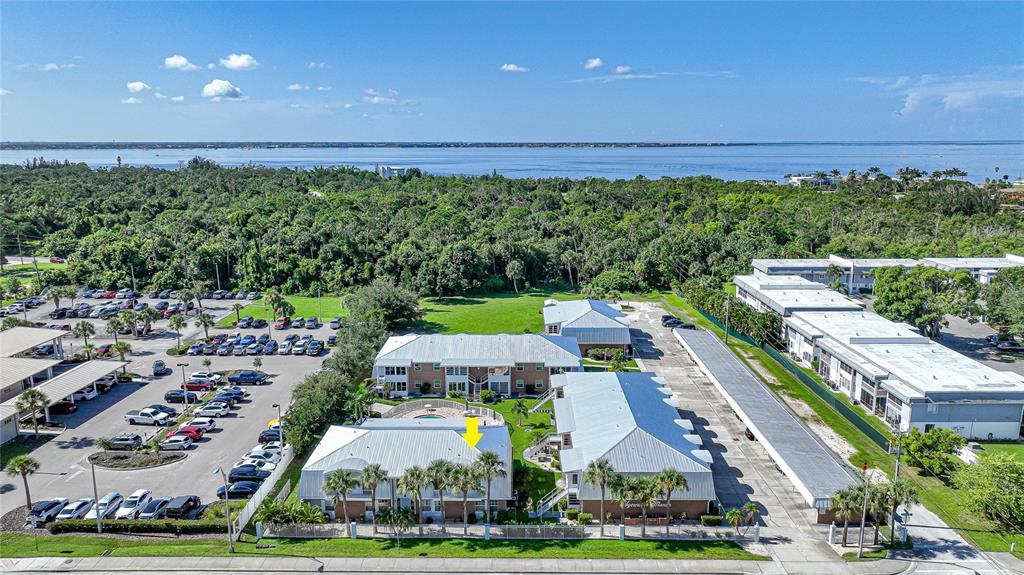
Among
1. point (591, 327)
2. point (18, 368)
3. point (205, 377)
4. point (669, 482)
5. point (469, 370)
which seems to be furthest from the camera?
point (591, 327)

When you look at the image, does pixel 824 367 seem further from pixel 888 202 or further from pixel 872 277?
pixel 888 202

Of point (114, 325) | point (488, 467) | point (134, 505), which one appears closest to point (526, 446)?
point (488, 467)

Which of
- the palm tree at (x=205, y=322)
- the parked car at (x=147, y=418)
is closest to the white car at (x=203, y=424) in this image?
the parked car at (x=147, y=418)

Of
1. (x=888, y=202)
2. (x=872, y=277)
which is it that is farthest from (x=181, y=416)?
(x=888, y=202)

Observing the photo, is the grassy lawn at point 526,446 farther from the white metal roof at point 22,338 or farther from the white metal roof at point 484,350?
the white metal roof at point 22,338

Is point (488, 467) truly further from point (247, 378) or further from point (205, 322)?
point (205, 322)

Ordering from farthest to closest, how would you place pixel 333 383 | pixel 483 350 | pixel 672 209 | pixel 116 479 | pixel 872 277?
1. pixel 672 209
2. pixel 872 277
3. pixel 483 350
4. pixel 333 383
5. pixel 116 479

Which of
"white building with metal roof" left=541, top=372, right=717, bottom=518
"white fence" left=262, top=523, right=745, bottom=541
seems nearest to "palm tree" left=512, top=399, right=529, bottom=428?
"white building with metal roof" left=541, top=372, right=717, bottom=518
